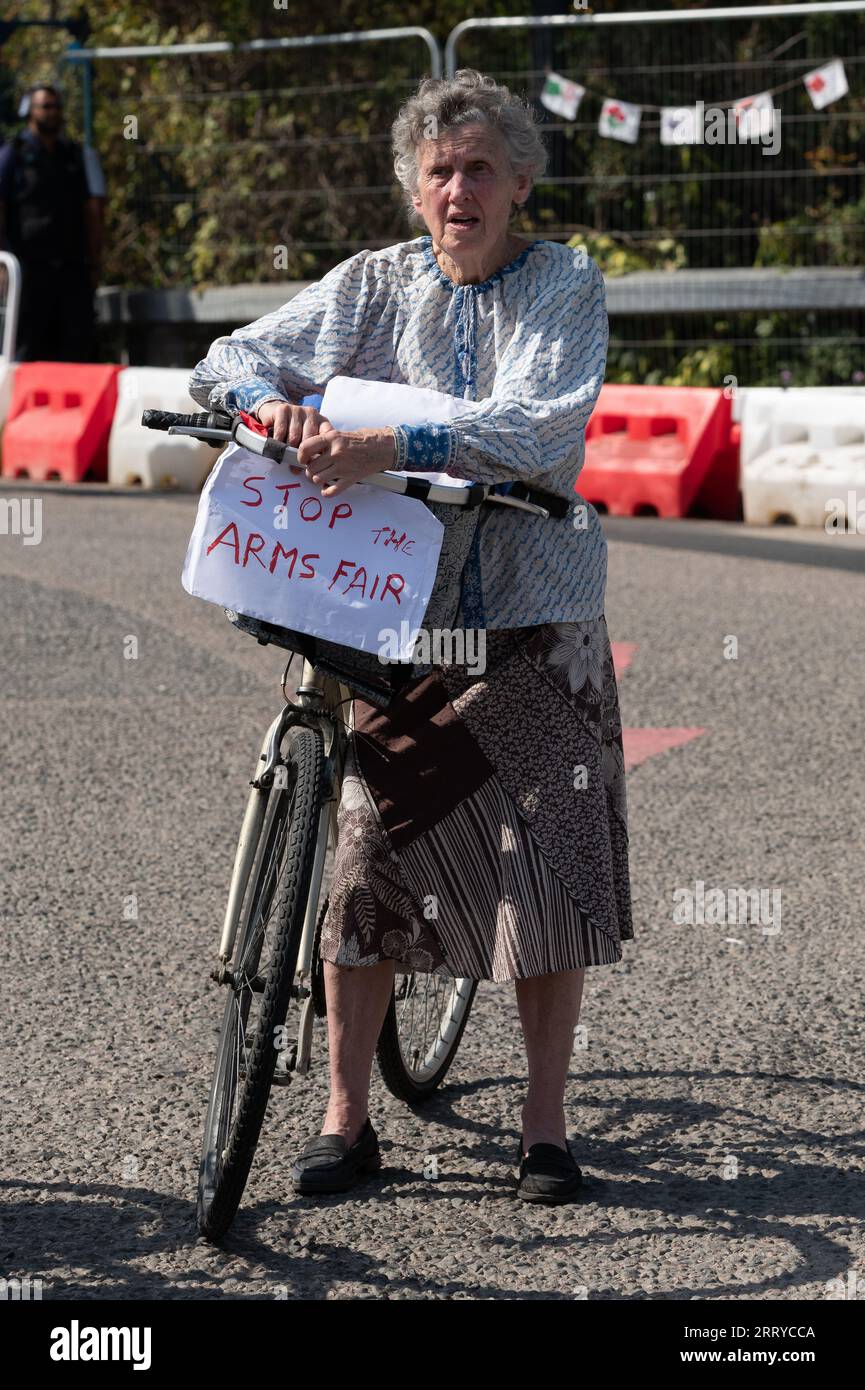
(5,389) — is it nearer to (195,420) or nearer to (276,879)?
(195,420)

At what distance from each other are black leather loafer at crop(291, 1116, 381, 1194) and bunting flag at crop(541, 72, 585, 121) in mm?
11110

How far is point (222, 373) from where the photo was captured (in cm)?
345

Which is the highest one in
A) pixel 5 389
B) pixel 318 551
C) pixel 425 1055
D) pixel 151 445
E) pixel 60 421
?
pixel 5 389

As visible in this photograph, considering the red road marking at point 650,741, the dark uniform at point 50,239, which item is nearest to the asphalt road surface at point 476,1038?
the red road marking at point 650,741

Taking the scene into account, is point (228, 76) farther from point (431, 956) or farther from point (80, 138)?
point (431, 956)

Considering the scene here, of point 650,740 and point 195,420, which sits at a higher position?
point 195,420

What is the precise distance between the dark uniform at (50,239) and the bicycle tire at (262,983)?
11.9m

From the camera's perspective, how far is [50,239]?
14680mm

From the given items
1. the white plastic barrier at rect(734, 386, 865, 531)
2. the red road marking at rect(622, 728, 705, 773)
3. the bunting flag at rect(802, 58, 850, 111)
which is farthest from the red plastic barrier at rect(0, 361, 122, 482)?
the red road marking at rect(622, 728, 705, 773)

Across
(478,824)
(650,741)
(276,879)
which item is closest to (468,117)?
(478,824)

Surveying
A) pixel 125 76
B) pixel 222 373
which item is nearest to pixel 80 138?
pixel 125 76

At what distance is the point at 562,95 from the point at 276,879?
Result: 36.6 ft

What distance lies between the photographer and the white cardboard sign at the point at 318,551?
329 cm

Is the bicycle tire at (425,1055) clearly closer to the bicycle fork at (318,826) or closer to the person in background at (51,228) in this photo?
the bicycle fork at (318,826)
